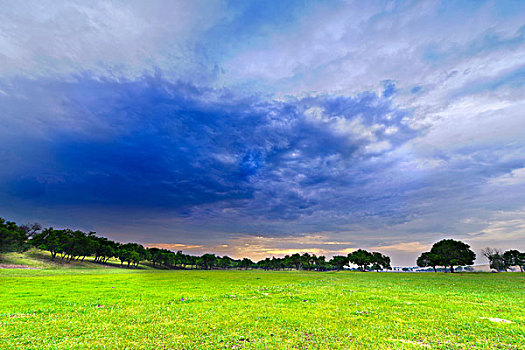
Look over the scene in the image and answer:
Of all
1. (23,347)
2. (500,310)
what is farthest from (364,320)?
(23,347)

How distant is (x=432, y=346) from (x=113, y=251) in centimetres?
18511

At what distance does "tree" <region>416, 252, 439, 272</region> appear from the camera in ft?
433

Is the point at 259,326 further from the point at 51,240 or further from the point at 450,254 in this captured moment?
the point at 51,240

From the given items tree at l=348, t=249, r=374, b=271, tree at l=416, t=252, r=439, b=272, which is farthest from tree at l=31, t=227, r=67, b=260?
tree at l=416, t=252, r=439, b=272

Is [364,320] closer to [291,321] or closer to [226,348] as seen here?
[291,321]

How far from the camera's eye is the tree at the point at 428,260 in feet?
433

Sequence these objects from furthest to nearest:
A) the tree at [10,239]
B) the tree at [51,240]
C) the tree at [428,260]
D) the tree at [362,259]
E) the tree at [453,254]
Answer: the tree at [362,259] < the tree at [428,260] < the tree at [51,240] < the tree at [453,254] < the tree at [10,239]

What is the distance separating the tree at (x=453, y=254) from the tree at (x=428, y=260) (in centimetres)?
179

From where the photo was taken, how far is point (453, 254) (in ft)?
416

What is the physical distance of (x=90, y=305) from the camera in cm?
2023

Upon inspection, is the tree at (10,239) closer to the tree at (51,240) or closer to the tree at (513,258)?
the tree at (51,240)

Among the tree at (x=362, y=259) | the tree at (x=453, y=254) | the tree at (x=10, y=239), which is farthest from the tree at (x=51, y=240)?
the tree at (x=453, y=254)

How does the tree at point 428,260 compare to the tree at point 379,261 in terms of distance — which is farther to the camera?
the tree at point 379,261

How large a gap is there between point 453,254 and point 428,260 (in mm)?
16744
